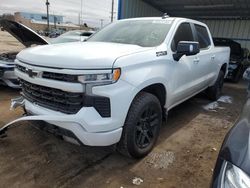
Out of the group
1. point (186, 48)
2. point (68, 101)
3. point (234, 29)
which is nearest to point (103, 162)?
point (68, 101)

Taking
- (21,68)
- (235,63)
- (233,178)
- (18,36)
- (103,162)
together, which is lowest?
(103,162)

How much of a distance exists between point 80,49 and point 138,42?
3.35 ft

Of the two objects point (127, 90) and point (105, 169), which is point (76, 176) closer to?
point (105, 169)

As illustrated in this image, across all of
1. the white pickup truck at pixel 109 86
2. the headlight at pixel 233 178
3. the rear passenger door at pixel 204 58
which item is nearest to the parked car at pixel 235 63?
the rear passenger door at pixel 204 58

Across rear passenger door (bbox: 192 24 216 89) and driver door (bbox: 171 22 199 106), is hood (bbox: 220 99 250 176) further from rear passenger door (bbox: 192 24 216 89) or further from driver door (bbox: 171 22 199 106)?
rear passenger door (bbox: 192 24 216 89)

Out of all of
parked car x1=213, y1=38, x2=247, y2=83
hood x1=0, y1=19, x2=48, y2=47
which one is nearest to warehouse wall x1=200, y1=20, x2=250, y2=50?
parked car x1=213, y1=38, x2=247, y2=83

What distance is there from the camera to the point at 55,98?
2621 millimetres

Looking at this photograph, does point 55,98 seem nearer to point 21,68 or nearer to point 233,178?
point 21,68

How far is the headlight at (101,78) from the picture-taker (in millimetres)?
2430

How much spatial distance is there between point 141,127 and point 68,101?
105 cm

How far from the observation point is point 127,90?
264 cm

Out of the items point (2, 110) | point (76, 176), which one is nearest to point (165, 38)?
point (76, 176)

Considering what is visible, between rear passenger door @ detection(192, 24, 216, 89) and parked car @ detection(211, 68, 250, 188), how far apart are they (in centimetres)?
296

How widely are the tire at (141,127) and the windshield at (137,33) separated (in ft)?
2.88
